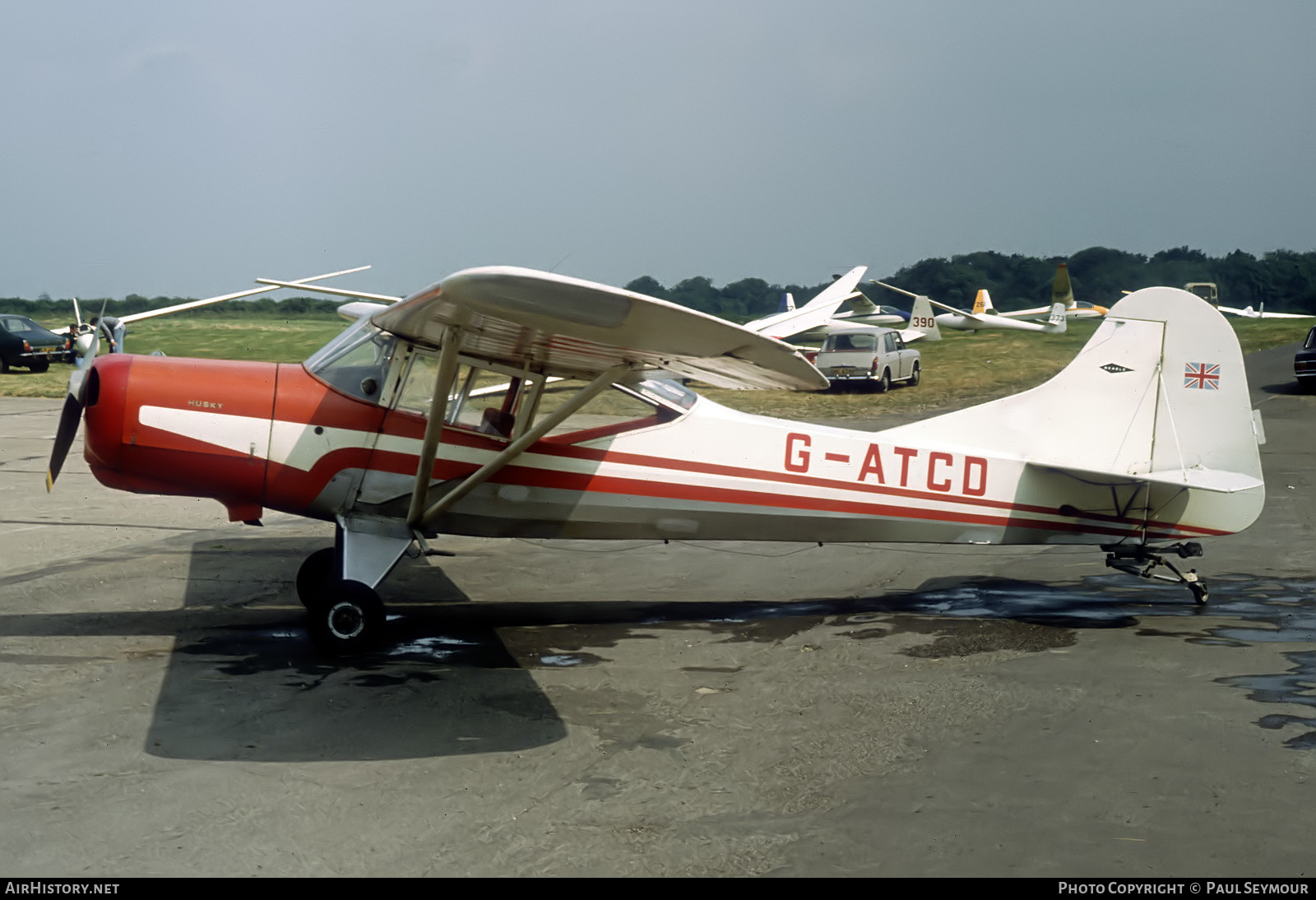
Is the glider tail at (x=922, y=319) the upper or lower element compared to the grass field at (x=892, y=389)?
upper

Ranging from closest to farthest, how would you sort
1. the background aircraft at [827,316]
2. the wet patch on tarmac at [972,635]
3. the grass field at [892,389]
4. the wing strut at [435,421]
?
1. the wing strut at [435,421]
2. the wet patch on tarmac at [972,635]
3. the background aircraft at [827,316]
4. the grass field at [892,389]

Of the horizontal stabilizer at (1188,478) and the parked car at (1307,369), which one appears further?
the parked car at (1307,369)

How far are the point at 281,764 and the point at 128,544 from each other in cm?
637

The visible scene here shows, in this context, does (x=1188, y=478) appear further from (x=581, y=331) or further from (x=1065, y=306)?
(x=1065, y=306)

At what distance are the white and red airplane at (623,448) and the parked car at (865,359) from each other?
72.9ft

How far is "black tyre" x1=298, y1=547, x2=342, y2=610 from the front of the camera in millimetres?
8352

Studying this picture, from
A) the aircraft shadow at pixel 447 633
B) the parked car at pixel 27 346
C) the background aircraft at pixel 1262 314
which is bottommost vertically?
the parked car at pixel 27 346

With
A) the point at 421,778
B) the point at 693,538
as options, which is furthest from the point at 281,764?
the point at 693,538

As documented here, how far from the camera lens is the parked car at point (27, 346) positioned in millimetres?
34094

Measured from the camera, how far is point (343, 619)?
22.9 ft

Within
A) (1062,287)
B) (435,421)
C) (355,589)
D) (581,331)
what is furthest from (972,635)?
(1062,287)

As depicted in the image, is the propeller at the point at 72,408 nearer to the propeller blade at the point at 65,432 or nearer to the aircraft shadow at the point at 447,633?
the propeller blade at the point at 65,432

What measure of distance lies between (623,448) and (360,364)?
1.99 metres

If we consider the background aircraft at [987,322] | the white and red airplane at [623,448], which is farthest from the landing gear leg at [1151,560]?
the background aircraft at [987,322]
